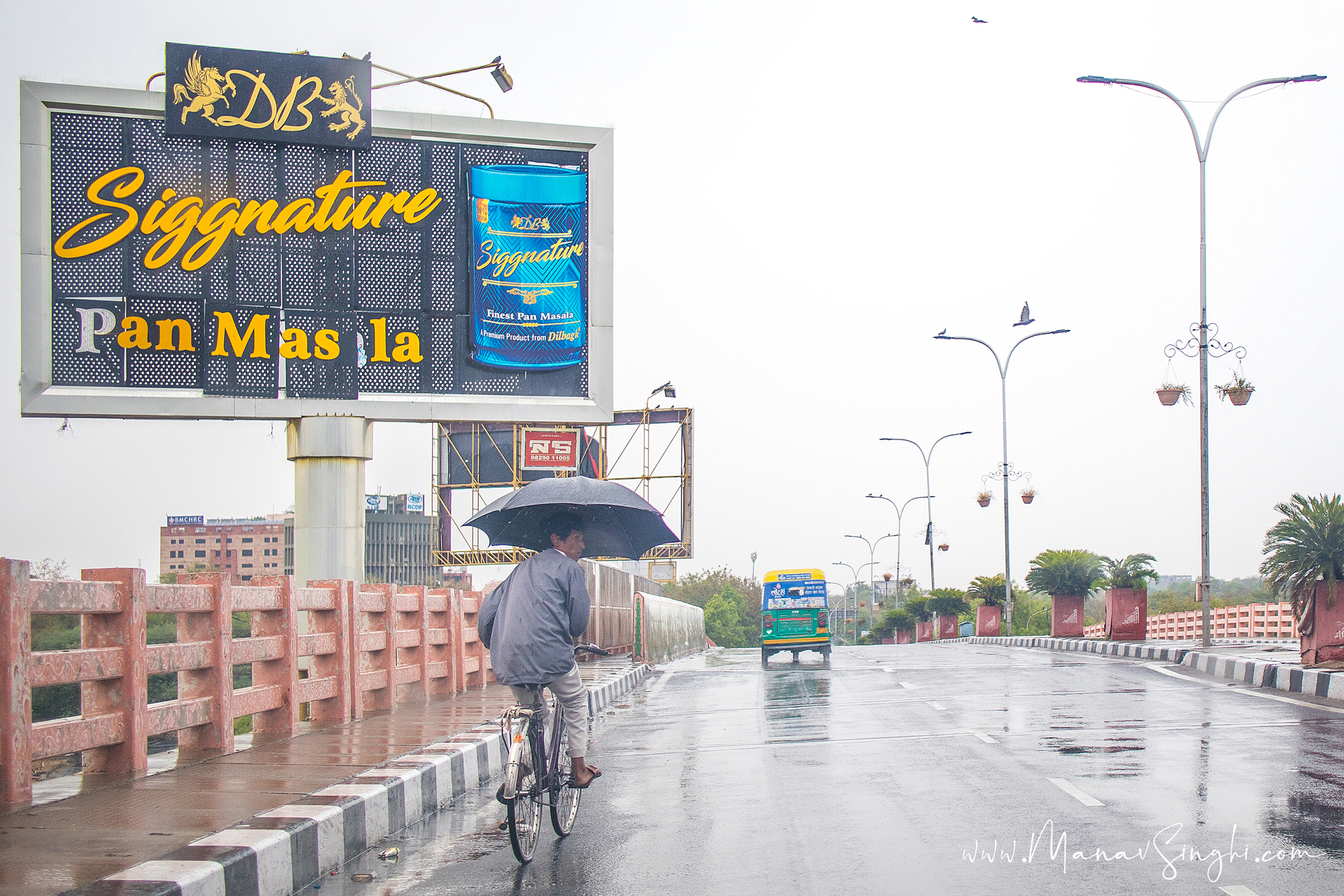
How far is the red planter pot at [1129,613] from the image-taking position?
30.3 meters

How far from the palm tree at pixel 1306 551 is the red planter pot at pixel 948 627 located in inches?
1757

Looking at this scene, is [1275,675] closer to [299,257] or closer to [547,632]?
[547,632]

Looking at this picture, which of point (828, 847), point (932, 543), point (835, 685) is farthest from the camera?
point (932, 543)

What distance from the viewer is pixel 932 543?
6312cm

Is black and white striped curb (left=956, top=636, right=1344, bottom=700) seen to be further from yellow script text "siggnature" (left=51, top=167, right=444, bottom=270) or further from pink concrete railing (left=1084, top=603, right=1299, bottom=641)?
yellow script text "siggnature" (left=51, top=167, right=444, bottom=270)

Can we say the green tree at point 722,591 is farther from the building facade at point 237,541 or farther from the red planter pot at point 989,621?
the red planter pot at point 989,621

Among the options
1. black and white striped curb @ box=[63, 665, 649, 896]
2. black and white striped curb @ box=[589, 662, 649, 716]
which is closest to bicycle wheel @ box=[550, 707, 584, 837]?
black and white striped curb @ box=[63, 665, 649, 896]

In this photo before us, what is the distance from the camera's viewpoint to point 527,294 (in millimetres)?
18234

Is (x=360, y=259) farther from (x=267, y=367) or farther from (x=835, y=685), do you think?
(x=835, y=685)

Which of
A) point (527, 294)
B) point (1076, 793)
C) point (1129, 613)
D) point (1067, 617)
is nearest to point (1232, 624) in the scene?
point (1067, 617)

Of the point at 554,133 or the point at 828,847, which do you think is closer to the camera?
the point at 828,847

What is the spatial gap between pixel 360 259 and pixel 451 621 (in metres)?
5.06

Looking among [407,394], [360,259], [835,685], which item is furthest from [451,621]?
[835,685]

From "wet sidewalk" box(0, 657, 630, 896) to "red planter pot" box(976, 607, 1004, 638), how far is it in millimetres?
38948
